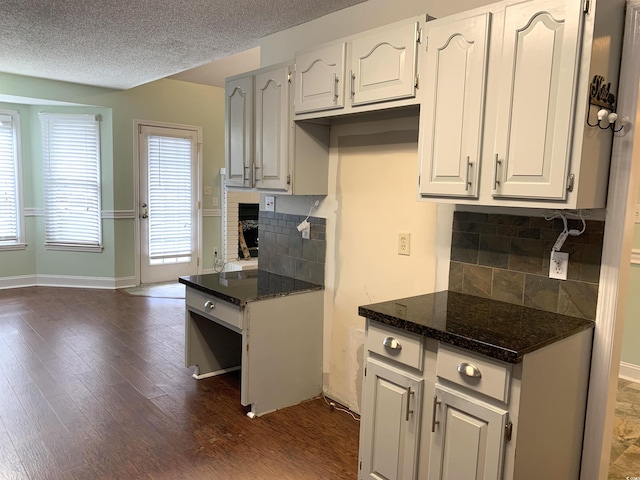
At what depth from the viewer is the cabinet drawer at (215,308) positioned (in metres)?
2.75

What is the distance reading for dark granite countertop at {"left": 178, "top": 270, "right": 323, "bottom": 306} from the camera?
2.78 meters

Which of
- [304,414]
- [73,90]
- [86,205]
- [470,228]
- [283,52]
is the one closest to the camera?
[470,228]

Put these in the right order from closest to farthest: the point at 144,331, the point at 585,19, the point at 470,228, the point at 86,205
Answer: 1. the point at 585,19
2. the point at 470,228
3. the point at 144,331
4. the point at 86,205

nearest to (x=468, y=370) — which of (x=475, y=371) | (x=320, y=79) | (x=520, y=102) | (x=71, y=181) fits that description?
(x=475, y=371)

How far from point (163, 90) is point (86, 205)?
5.87 feet

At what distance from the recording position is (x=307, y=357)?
9.96 feet

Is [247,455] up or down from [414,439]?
down

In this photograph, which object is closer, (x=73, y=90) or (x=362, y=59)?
(x=362, y=59)

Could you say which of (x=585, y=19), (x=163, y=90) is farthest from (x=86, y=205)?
(x=585, y=19)

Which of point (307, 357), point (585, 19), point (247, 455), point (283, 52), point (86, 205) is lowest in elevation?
point (247, 455)

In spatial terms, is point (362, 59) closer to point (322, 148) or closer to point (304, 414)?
point (322, 148)

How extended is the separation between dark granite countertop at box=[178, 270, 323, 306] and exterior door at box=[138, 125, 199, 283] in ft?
11.0

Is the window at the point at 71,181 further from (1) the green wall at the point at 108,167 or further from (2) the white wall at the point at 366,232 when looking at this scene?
(2) the white wall at the point at 366,232

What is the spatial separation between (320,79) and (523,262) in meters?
1.38
